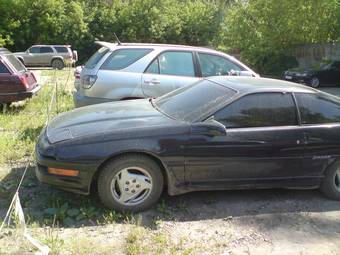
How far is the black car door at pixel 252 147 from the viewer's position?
5.33 metres

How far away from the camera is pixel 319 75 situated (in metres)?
22.9

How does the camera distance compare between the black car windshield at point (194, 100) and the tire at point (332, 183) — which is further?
the tire at point (332, 183)

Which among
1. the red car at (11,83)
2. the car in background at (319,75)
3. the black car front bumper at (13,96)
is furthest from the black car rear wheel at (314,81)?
the black car front bumper at (13,96)

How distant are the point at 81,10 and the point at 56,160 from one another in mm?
34091

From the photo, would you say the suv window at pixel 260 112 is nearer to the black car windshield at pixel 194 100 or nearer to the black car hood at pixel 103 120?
the black car windshield at pixel 194 100

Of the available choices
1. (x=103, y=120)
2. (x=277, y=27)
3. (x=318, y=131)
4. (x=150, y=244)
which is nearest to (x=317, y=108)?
(x=318, y=131)

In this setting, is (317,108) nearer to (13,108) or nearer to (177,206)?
(177,206)

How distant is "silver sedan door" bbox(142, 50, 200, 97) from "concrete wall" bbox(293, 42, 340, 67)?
2040 cm

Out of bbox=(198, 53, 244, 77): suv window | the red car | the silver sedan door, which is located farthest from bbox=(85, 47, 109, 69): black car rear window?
the red car

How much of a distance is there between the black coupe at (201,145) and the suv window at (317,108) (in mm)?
13

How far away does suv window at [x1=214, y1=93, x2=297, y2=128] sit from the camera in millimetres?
5500

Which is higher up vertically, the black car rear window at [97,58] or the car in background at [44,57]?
the black car rear window at [97,58]

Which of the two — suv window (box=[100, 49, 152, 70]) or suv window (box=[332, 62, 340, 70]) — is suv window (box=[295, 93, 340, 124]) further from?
suv window (box=[332, 62, 340, 70])

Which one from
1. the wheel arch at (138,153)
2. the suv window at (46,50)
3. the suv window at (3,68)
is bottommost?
the suv window at (46,50)
